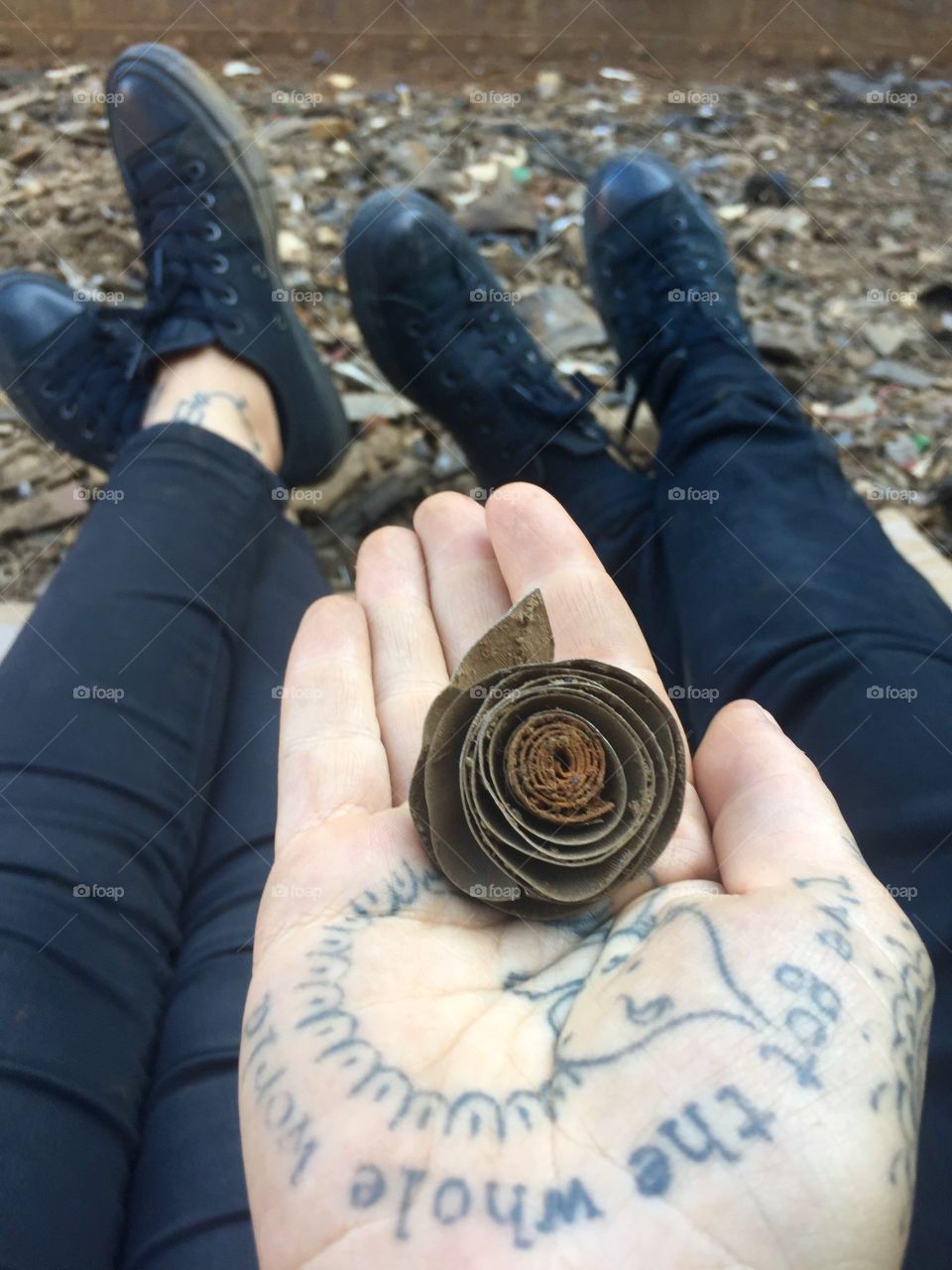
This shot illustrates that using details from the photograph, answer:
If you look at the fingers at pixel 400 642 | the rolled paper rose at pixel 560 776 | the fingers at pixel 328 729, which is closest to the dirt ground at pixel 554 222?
the fingers at pixel 400 642

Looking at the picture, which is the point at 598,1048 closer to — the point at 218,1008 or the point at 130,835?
the point at 218,1008

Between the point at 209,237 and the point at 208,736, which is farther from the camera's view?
the point at 209,237

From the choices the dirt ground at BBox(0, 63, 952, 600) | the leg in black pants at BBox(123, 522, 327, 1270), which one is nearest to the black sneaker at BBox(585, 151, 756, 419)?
the dirt ground at BBox(0, 63, 952, 600)

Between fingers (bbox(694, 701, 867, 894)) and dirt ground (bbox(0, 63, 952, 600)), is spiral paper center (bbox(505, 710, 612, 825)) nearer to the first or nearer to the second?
fingers (bbox(694, 701, 867, 894))

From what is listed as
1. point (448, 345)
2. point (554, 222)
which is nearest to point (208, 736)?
point (448, 345)

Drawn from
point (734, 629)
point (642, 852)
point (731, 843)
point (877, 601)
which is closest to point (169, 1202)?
point (642, 852)

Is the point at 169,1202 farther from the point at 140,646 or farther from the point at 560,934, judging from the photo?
the point at 140,646
